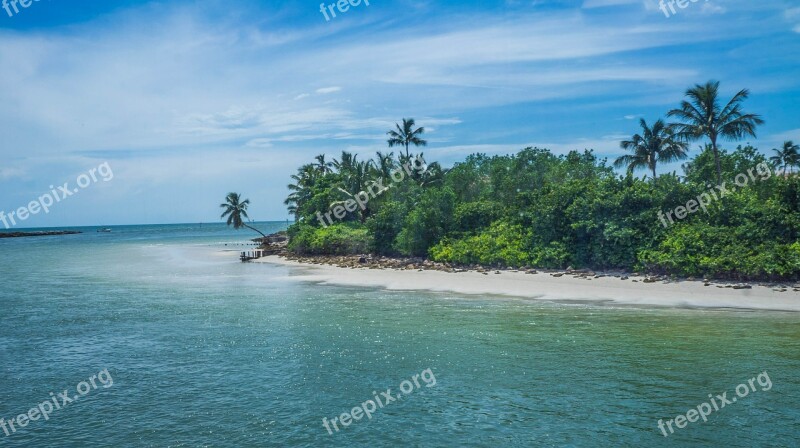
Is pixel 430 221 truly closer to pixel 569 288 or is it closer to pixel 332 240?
pixel 332 240

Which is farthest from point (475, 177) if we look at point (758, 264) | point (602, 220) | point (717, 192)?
point (758, 264)

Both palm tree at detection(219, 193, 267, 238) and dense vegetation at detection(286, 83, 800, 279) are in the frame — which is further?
palm tree at detection(219, 193, 267, 238)

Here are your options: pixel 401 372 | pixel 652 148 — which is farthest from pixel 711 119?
pixel 401 372

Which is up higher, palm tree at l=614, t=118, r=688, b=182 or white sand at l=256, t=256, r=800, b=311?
palm tree at l=614, t=118, r=688, b=182

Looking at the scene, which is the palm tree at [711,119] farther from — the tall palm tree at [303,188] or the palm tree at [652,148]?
the tall palm tree at [303,188]

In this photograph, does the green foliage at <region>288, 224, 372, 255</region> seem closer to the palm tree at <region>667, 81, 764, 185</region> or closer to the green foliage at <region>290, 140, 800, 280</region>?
the green foliage at <region>290, 140, 800, 280</region>

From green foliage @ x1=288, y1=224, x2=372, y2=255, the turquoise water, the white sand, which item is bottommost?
the turquoise water

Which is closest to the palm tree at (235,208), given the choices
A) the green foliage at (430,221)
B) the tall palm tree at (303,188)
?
the tall palm tree at (303,188)

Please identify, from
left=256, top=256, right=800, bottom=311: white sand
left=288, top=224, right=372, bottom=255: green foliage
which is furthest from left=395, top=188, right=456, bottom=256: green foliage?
left=288, top=224, right=372, bottom=255: green foliage
